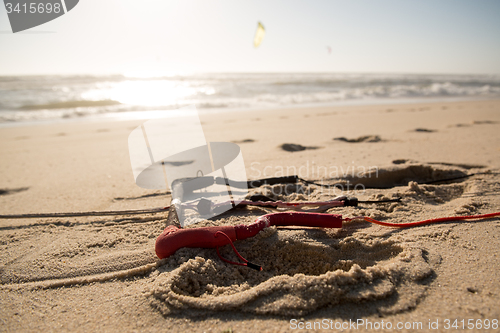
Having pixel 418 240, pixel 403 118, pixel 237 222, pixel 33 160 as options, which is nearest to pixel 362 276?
pixel 418 240

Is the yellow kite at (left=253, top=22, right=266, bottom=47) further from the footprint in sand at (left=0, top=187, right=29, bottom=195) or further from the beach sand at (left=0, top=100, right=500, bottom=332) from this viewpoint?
the footprint in sand at (left=0, top=187, right=29, bottom=195)

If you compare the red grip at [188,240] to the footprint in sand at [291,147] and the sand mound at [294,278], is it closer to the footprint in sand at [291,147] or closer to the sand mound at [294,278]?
the sand mound at [294,278]

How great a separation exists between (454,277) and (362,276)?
1.58 ft

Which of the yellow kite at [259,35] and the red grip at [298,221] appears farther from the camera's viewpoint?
the yellow kite at [259,35]

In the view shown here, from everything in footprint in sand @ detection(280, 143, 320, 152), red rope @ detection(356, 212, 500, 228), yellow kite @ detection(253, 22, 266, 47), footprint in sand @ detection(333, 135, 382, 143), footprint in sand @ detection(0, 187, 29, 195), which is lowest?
red rope @ detection(356, 212, 500, 228)

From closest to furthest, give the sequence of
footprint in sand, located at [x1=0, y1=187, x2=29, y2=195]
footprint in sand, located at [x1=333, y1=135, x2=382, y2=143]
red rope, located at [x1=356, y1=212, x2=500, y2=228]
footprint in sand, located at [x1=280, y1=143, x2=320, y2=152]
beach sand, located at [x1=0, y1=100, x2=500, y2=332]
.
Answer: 1. beach sand, located at [x1=0, y1=100, x2=500, y2=332]
2. red rope, located at [x1=356, y1=212, x2=500, y2=228]
3. footprint in sand, located at [x1=0, y1=187, x2=29, y2=195]
4. footprint in sand, located at [x1=280, y1=143, x2=320, y2=152]
5. footprint in sand, located at [x1=333, y1=135, x2=382, y2=143]

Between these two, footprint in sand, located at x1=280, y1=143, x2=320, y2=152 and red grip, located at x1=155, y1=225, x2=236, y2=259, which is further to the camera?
footprint in sand, located at x1=280, y1=143, x2=320, y2=152

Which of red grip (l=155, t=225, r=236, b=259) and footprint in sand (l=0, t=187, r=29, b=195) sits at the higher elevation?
footprint in sand (l=0, t=187, r=29, b=195)

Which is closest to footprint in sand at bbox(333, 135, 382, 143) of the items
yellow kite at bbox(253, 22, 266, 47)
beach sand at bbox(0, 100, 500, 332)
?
beach sand at bbox(0, 100, 500, 332)

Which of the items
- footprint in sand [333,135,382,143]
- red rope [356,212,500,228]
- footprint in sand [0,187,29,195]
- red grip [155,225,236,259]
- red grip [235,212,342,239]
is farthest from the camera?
footprint in sand [333,135,382,143]

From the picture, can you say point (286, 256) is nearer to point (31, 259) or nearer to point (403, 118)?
point (31, 259)

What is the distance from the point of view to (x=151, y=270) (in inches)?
61.7

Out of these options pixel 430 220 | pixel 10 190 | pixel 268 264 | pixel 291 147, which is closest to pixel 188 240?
pixel 268 264

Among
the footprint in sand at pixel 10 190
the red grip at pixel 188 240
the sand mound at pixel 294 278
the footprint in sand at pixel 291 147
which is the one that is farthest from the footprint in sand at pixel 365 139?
the footprint in sand at pixel 10 190
